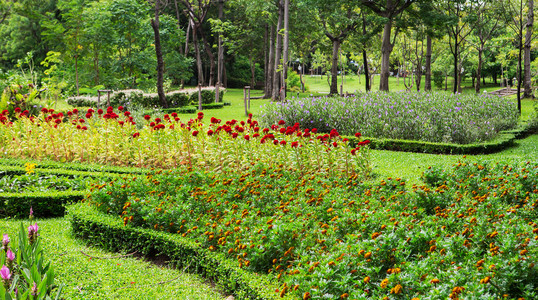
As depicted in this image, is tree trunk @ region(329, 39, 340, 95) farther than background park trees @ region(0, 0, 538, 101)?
Yes

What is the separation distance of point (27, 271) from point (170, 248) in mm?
1811

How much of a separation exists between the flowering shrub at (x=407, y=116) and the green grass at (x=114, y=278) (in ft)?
28.6

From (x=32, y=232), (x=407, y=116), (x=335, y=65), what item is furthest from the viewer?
(x=335, y=65)

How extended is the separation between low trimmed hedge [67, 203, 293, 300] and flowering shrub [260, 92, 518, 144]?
27.2 ft

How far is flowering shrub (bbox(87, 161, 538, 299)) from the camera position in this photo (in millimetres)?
3172


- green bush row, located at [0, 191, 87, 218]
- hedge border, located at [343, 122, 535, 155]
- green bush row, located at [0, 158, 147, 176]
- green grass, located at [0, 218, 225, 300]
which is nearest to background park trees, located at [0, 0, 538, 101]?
hedge border, located at [343, 122, 535, 155]

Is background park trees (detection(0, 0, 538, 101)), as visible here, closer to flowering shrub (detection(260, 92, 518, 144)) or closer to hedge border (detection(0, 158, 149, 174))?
flowering shrub (detection(260, 92, 518, 144))

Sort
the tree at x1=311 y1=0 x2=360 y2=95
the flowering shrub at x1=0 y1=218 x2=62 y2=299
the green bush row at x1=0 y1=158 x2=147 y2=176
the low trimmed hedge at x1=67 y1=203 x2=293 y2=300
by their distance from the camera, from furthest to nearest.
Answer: the tree at x1=311 y1=0 x2=360 y2=95, the green bush row at x1=0 y1=158 x2=147 y2=176, the low trimmed hedge at x1=67 y1=203 x2=293 y2=300, the flowering shrub at x1=0 y1=218 x2=62 y2=299

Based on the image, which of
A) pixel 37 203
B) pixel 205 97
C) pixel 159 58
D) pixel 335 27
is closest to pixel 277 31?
pixel 205 97

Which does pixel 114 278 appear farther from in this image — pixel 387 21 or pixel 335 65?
pixel 335 65

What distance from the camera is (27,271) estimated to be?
3.01 metres

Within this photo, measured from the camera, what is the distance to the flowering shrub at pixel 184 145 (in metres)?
7.36

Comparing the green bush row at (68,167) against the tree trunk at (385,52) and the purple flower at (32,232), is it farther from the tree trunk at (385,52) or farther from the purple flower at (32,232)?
the tree trunk at (385,52)

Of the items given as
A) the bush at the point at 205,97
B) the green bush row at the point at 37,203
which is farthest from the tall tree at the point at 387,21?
the green bush row at the point at 37,203
